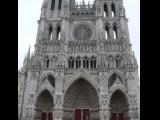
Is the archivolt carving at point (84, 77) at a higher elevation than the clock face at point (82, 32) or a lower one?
lower

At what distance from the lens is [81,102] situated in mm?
25281

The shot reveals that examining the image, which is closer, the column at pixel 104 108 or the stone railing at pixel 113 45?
the column at pixel 104 108

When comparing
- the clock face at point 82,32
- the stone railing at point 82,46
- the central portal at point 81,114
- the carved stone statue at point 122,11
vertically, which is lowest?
the central portal at point 81,114

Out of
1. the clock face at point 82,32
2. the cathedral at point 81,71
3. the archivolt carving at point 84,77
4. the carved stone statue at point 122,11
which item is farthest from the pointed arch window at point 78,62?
the carved stone statue at point 122,11

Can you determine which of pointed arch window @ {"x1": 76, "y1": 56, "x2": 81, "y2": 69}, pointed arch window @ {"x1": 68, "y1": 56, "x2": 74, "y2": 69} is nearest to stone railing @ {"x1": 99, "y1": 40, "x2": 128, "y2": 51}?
pointed arch window @ {"x1": 76, "y1": 56, "x2": 81, "y2": 69}

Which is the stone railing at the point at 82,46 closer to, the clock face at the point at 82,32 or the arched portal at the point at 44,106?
the clock face at the point at 82,32

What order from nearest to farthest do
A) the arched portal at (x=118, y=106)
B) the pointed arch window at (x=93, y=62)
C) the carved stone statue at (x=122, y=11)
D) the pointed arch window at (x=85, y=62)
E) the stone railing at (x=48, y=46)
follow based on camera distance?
the arched portal at (x=118, y=106), the pointed arch window at (x=85, y=62), the pointed arch window at (x=93, y=62), the stone railing at (x=48, y=46), the carved stone statue at (x=122, y=11)

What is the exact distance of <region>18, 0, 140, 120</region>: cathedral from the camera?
23.3 m

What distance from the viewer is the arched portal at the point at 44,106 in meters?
23.8

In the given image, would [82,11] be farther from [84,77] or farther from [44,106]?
[44,106]

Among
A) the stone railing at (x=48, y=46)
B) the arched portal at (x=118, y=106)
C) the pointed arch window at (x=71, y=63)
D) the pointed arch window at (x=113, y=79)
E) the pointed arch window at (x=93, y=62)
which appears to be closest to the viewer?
the arched portal at (x=118, y=106)

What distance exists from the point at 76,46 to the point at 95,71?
4.68 metres
